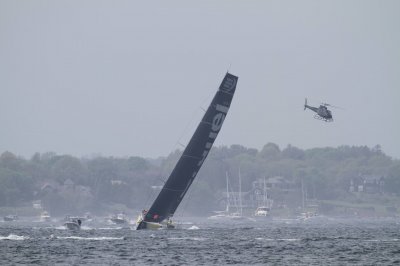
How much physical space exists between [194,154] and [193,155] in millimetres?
132

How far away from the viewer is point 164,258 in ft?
221

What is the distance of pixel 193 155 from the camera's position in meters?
96.4

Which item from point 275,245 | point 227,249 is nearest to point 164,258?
point 227,249

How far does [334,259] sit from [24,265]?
57.9 feet

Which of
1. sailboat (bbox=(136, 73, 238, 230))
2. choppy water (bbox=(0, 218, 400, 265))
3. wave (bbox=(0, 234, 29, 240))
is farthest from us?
sailboat (bbox=(136, 73, 238, 230))

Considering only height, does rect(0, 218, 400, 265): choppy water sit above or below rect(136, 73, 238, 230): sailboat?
below

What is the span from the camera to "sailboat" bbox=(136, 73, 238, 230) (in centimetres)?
9606

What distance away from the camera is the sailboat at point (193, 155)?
96.1m

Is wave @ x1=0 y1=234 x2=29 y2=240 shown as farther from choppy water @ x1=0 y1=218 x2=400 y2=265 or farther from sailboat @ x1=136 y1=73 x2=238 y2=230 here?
sailboat @ x1=136 y1=73 x2=238 y2=230

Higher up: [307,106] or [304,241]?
[307,106]

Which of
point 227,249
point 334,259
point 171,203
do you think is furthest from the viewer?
point 171,203

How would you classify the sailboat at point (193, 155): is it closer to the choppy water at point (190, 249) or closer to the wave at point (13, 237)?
the choppy water at point (190, 249)

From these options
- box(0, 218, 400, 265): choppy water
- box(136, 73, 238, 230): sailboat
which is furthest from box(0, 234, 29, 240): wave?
box(136, 73, 238, 230): sailboat

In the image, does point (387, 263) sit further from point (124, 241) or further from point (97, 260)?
point (124, 241)
